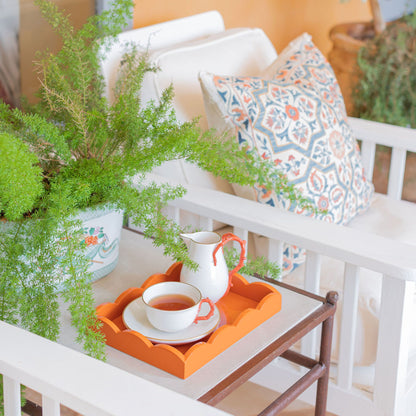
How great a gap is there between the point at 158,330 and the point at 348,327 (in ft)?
1.43

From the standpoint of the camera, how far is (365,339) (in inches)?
55.6

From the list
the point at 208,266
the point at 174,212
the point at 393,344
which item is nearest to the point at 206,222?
the point at 174,212

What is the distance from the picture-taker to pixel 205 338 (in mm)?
1055

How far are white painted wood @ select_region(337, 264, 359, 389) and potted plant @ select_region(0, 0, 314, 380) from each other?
27cm

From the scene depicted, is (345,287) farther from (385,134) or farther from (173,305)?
(385,134)

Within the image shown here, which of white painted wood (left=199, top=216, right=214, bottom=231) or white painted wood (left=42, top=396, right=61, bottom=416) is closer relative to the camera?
white painted wood (left=42, top=396, right=61, bottom=416)

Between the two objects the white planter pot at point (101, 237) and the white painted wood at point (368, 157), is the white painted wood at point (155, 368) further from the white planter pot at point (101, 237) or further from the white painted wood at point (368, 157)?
the white painted wood at point (368, 157)

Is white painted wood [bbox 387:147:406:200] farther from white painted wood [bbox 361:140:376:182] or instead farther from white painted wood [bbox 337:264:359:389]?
white painted wood [bbox 337:264:359:389]

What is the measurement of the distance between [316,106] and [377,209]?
362mm

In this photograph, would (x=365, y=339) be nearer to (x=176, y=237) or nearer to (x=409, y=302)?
(x=409, y=302)

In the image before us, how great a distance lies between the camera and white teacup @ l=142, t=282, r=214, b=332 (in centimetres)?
101

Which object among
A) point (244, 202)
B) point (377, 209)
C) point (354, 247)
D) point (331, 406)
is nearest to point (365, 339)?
point (331, 406)

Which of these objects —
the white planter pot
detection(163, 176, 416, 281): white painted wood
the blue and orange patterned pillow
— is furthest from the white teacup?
the blue and orange patterned pillow

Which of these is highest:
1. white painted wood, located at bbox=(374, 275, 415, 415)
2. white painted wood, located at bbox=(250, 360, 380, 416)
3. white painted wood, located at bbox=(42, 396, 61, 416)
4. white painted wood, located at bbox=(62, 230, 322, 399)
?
white painted wood, located at bbox=(42, 396, 61, 416)
